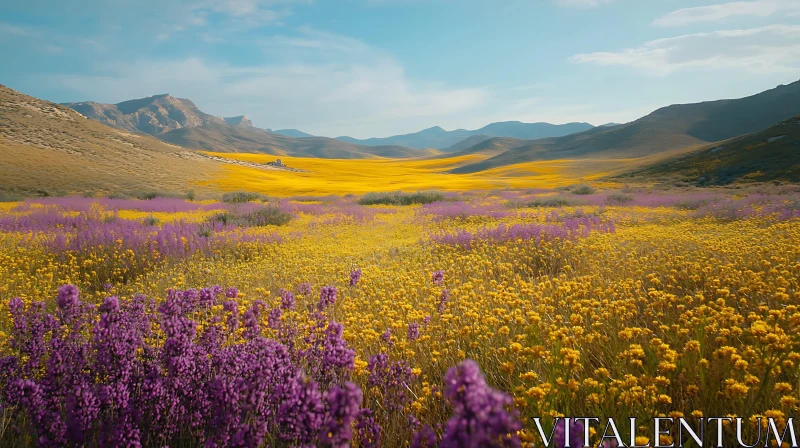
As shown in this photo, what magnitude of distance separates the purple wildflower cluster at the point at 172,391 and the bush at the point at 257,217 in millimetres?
12486

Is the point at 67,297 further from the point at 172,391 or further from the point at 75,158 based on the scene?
the point at 75,158

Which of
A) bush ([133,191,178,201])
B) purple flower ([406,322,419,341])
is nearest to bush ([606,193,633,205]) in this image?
purple flower ([406,322,419,341])

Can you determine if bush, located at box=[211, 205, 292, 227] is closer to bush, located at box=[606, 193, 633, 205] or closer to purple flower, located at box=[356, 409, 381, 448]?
purple flower, located at box=[356, 409, 381, 448]

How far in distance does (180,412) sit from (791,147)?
4971 cm

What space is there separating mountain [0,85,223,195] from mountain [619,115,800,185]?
4605 cm

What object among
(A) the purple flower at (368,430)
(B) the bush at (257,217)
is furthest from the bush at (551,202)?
(A) the purple flower at (368,430)

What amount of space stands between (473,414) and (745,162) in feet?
152

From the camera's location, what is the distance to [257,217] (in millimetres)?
16062

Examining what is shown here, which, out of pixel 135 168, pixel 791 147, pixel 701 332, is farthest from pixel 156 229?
pixel 791 147

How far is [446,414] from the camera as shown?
2.84m

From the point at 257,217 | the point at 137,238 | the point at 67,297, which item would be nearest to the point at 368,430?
the point at 67,297

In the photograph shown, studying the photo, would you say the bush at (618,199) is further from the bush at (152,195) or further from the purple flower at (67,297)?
the bush at (152,195)

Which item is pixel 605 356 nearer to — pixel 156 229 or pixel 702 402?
pixel 702 402

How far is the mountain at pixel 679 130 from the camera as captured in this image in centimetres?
8550
